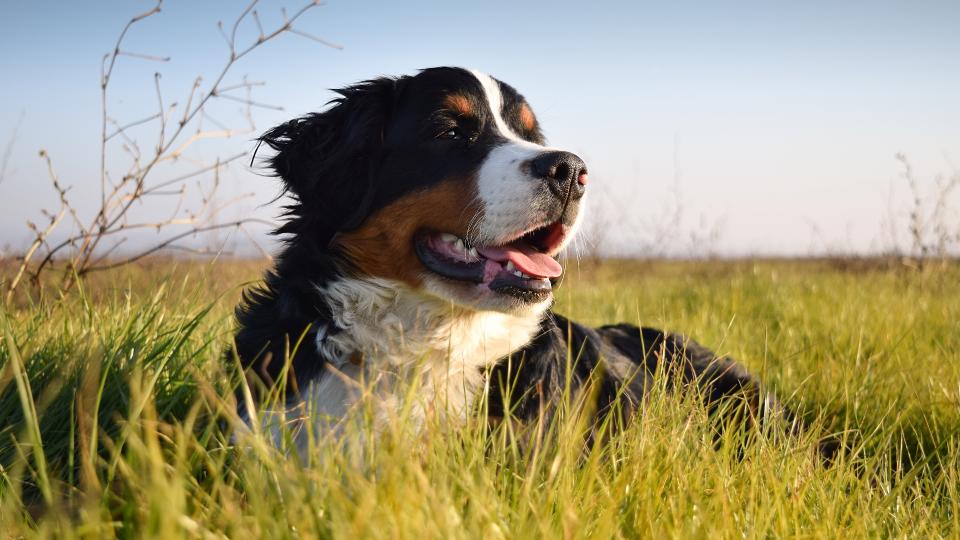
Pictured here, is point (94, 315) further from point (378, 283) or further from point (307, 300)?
point (378, 283)

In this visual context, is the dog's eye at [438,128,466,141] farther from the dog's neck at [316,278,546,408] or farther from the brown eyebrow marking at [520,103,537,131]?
the dog's neck at [316,278,546,408]

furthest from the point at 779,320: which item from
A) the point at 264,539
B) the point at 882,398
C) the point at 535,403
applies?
the point at 264,539

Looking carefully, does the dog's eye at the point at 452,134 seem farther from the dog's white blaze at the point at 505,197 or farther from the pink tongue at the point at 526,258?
the pink tongue at the point at 526,258

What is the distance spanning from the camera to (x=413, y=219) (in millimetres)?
2918

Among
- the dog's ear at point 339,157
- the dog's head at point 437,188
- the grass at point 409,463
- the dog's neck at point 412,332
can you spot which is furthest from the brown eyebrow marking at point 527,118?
the grass at point 409,463

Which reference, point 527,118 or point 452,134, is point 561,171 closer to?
point 452,134

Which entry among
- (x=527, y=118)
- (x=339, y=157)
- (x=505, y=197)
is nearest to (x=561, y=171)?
(x=505, y=197)

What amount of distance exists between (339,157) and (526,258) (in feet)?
2.83

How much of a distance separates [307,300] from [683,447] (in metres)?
1.48

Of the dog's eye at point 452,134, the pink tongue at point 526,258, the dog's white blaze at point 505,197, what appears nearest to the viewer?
the dog's white blaze at point 505,197

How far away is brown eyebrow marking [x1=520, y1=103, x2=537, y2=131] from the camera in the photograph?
3479 millimetres

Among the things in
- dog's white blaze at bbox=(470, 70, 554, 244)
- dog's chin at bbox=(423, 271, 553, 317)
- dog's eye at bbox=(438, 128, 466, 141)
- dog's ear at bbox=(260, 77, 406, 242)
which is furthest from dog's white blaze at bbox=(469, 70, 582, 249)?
dog's ear at bbox=(260, 77, 406, 242)

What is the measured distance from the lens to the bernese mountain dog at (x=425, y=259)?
284cm

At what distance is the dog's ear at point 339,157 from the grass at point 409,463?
18.5 inches
